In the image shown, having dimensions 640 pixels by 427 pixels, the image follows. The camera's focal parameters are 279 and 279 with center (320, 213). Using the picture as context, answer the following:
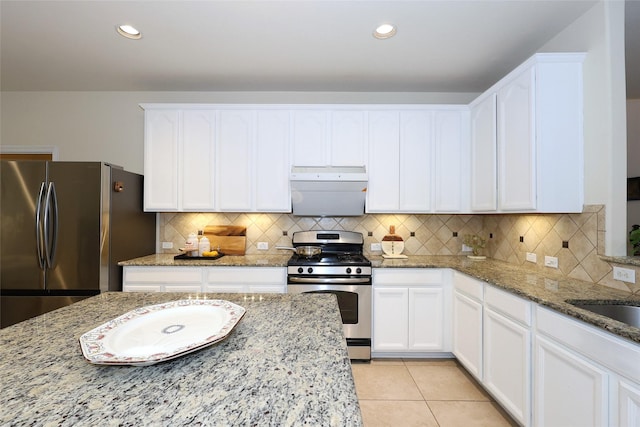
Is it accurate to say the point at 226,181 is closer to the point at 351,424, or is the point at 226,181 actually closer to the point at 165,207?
the point at 165,207

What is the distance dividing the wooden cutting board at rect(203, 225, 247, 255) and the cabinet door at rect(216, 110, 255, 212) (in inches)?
12.5

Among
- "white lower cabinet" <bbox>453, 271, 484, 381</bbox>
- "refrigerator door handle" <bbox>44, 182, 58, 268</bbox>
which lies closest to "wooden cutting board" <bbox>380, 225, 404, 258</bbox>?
"white lower cabinet" <bbox>453, 271, 484, 381</bbox>

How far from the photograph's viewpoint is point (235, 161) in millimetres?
2809

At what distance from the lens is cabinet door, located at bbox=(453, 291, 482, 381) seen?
2076 mm

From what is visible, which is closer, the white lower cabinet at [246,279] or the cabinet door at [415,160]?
the white lower cabinet at [246,279]

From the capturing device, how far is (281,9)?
1.87 metres

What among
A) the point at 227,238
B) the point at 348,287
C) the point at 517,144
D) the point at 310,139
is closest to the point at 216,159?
the point at 227,238

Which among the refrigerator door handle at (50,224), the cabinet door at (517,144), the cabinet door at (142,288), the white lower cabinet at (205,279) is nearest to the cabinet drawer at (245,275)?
the white lower cabinet at (205,279)

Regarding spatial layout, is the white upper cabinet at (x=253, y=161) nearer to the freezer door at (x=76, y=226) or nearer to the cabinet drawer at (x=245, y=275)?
the cabinet drawer at (x=245, y=275)

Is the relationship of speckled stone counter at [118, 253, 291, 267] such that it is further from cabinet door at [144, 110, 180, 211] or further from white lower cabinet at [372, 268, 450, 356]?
white lower cabinet at [372, 268, 450, 356]

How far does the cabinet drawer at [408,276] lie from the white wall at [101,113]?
1.84 metres

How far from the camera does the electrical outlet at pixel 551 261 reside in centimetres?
208

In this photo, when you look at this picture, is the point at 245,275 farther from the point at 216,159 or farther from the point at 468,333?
the point at 468,333

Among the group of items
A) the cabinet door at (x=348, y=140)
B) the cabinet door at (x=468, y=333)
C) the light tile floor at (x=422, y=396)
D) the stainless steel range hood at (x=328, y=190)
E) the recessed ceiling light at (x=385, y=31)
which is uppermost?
the recessed ceiling light at (x=385, y=31)
